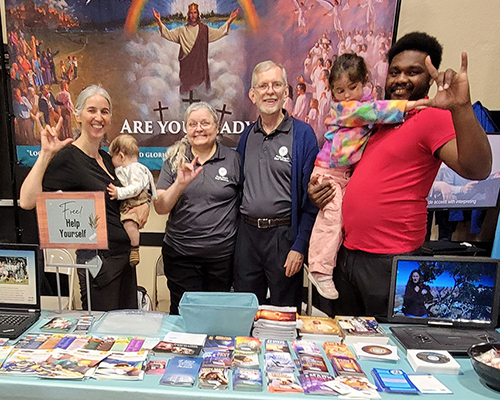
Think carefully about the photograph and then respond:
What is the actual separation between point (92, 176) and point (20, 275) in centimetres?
54

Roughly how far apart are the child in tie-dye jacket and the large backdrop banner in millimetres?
813

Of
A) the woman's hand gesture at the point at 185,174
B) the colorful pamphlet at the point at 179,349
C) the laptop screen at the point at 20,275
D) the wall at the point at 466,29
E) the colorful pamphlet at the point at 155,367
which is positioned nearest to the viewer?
the colorful pamphlet at the point at 155,367

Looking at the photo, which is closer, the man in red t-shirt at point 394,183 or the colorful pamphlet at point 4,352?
the colorful pamphlet at point 4,352

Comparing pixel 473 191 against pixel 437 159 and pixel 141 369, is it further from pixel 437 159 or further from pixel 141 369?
pixel 141 369

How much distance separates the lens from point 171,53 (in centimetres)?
272

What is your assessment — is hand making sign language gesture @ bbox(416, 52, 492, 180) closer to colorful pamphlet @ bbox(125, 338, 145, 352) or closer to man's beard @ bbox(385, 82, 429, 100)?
man's beard @ bbox(385, 82, 429, 100)

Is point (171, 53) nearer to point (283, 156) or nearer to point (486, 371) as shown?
point (283, 156)

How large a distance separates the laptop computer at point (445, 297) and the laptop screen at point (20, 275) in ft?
4.87

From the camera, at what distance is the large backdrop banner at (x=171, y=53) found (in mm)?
2635

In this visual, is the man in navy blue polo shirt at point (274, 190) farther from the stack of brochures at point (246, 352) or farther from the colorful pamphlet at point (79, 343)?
the colorful pamphlet at point (79, 343)

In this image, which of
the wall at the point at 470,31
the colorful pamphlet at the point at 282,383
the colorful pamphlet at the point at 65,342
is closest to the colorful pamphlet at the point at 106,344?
the colorful pamphlet at the point at 65,342

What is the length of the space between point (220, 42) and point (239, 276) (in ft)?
5.48

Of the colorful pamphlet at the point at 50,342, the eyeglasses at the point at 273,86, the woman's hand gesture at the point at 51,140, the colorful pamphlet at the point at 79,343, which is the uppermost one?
the eyeglasses at the point at 273,86

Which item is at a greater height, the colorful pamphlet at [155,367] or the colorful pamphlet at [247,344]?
the colorful pamphlet at [247,344]
